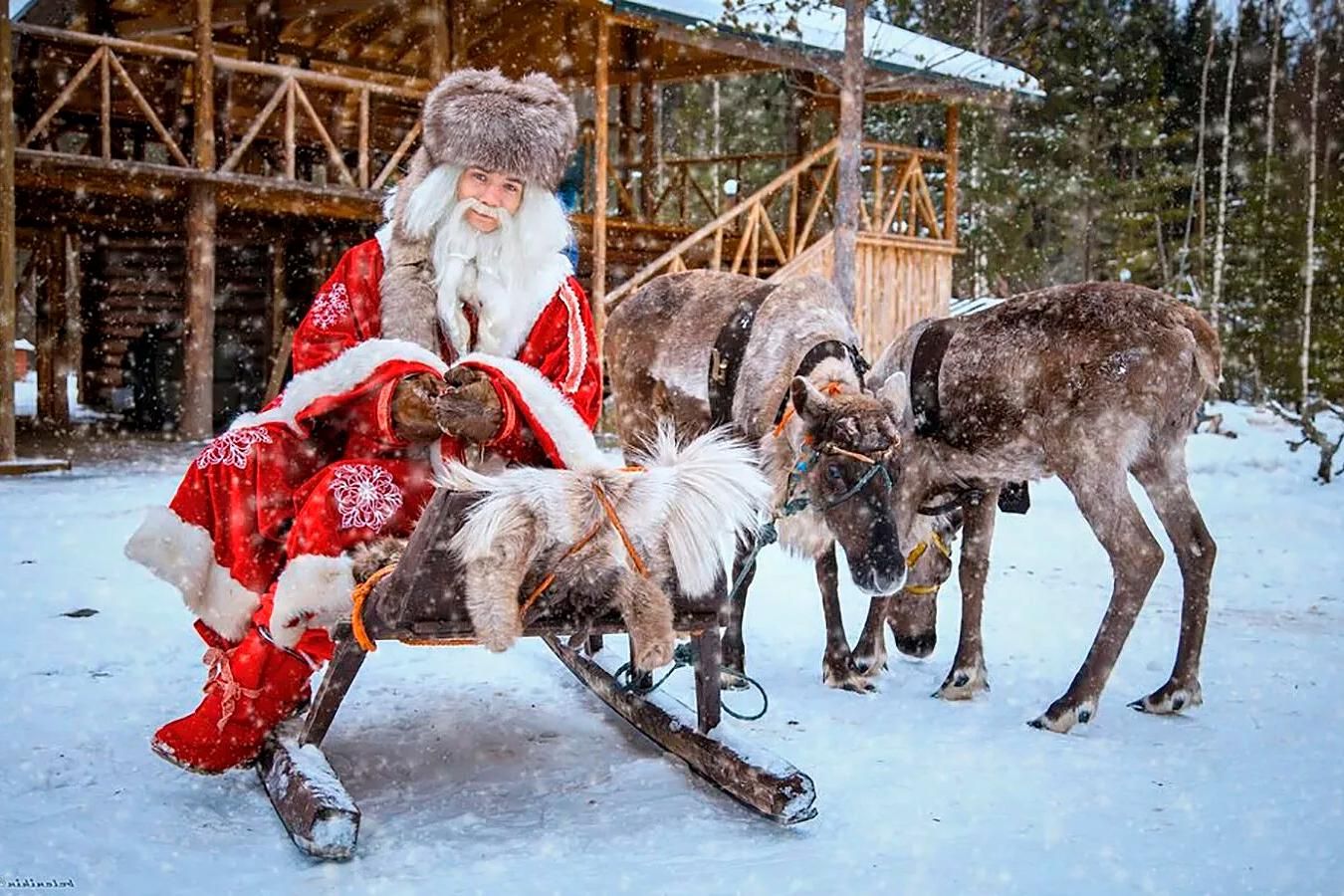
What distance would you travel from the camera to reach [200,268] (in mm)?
10742

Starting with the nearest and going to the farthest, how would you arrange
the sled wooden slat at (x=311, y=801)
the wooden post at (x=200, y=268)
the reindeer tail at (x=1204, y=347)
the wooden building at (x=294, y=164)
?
1. the sled wooden slat at (x=311, y=801)
2. the reindeer tail at (x=1204, y=347)
3. the wooden post at (x=200, y=268)
4. the wooden building at (x=294, y=164)

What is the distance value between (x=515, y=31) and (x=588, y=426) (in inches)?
526

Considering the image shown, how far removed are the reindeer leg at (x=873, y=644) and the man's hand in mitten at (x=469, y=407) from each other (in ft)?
7.22

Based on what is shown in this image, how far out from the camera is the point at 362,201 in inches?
458

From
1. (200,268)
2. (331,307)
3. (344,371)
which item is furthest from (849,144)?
(344,371)

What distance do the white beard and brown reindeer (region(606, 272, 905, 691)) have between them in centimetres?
104

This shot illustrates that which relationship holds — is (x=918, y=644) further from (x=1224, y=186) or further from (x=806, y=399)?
(x=1224, y=186)

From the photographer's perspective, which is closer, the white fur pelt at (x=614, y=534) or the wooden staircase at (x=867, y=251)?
the white fur pelt at (x=614, y=534)

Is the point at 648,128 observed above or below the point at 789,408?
above

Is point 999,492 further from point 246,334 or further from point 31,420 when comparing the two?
point 31,420

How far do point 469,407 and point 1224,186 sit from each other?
85.7ft

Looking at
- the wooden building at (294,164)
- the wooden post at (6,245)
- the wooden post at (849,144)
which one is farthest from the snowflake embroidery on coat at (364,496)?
the wooden building at (294,164)

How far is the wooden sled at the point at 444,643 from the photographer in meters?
2.60

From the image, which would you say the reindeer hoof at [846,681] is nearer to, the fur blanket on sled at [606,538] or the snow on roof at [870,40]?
the fur blanket on sled at [606,538]
